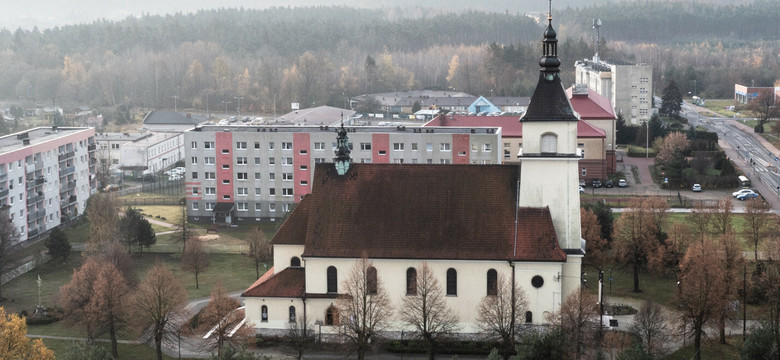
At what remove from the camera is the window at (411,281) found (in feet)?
147

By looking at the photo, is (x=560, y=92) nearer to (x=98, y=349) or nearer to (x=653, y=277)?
(x=653, y=277)

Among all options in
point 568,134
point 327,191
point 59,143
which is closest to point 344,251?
point 327,191

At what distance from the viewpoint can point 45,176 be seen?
242 ft

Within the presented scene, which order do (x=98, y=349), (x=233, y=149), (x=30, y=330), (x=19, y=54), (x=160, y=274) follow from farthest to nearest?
(x=19, y=54) < (x=233, y=149) < (x=30, y=330) < (x=160, y=274) < (x=98, y=349)

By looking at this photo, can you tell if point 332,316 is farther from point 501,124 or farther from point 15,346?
point 501,124

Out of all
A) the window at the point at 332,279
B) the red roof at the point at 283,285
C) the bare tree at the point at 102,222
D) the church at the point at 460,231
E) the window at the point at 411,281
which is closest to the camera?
the church at the point at 460,231

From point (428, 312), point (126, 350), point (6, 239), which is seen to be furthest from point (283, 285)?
point (6, 239)

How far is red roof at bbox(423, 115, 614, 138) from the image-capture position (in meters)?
84.6

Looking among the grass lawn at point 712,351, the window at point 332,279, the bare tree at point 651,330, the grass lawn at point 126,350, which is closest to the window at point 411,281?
the window at point 332,279

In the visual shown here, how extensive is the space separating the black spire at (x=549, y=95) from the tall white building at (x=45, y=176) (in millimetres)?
38905

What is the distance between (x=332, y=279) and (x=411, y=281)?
3.64 m

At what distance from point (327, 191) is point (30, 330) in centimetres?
1692

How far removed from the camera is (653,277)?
56.1 meters

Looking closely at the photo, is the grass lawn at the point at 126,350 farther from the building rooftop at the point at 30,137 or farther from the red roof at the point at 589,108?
the red roof at the point at 589,108
